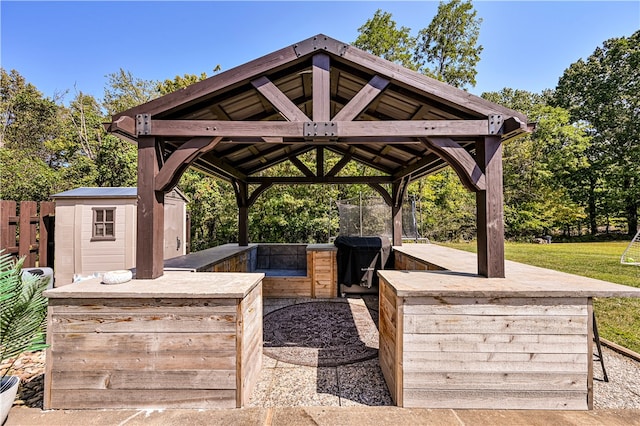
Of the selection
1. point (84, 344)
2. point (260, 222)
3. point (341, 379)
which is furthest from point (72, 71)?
point (341, 379)

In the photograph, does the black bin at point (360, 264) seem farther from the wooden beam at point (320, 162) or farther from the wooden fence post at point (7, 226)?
the wooden fence post at point (7, 226)

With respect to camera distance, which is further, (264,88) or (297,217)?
(297,217)

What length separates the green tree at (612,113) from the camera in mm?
16250

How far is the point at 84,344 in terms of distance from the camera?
87.4 inches

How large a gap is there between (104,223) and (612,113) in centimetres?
2687

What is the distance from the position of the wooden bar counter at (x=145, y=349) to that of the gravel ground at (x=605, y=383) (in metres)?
0.48

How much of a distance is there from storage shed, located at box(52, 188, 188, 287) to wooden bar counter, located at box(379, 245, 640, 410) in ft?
21.1

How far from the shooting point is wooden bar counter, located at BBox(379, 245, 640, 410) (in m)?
2.21

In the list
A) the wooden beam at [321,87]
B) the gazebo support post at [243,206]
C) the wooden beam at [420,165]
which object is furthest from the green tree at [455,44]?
the wooden beam at [321,87]

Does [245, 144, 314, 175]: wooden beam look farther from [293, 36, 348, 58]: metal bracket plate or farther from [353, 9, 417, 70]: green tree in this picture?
[353, 9, 417, 70]: green tree

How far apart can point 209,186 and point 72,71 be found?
10.4 m

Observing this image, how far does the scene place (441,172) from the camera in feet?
47.8

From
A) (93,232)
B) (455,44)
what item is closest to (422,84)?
(93,232)

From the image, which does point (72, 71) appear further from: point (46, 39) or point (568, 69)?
point (568, 69)
